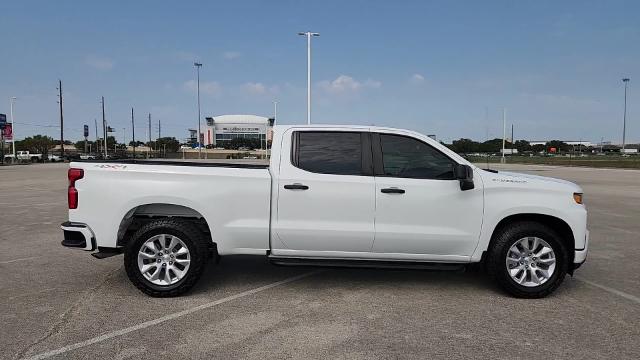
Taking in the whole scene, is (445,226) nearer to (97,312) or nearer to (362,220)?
(362,220)

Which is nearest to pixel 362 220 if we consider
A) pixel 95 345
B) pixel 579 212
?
pixel 579 212

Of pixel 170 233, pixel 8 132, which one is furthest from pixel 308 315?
pixel 8 132

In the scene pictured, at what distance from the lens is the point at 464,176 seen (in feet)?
16.0

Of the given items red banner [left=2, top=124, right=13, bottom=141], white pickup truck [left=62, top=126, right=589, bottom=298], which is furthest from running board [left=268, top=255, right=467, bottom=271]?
red banner [left=2, top=124, right=13, bottom=141]

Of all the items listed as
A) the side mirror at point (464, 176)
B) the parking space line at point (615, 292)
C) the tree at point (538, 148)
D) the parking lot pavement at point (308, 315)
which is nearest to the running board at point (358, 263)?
the parking lot pavement at point (308, 315)

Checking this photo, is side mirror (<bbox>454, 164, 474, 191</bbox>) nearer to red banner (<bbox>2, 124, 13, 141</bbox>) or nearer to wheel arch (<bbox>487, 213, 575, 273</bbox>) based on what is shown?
wheel arch (<bbox>487, 213, 575, 273</bbox>)

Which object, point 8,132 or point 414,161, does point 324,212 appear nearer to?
point 414,161

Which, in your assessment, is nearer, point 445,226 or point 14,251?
point 445,226

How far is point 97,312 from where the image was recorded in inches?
182

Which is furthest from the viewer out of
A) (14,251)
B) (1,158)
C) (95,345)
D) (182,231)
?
(1,158)

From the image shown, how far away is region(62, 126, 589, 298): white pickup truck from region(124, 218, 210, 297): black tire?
1 centimetres

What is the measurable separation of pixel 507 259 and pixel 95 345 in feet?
13.1

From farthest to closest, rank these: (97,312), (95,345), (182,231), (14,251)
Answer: (14,251) → (182,231) → (97,312) → (95,345)

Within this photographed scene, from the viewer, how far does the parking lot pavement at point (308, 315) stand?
383cm
